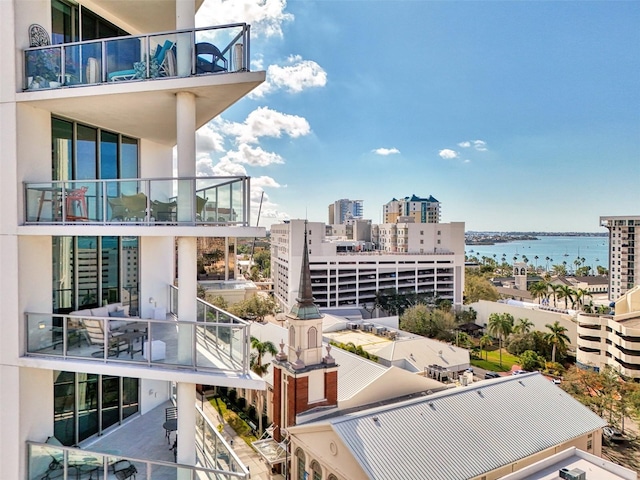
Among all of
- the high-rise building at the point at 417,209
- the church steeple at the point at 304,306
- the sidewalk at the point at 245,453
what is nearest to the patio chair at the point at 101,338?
the church steeple at the point at 304,306

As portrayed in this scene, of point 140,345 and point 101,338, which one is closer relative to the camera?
point 101,338

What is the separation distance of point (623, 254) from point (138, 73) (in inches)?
4103

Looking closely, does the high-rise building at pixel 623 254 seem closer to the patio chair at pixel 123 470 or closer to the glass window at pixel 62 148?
the patio chair at pixel 123 470

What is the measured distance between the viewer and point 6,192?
662 centimetres

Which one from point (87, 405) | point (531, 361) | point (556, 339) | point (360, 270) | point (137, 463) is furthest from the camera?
point (360, 270)

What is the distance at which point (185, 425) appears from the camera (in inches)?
264

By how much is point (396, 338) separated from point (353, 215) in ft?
538

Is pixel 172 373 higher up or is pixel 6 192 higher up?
pixel 6 192

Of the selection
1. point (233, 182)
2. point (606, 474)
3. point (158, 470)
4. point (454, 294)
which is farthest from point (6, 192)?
point (454, 294)

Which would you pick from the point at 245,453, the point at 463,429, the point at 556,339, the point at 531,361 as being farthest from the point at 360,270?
the point at 463,429

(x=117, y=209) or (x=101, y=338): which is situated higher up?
(x=117, y=209)

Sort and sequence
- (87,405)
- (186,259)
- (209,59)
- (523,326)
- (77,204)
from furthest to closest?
1. (523,326)
2. (87,405)
3. (77,204)
4. (186,259)
5. (209,59)

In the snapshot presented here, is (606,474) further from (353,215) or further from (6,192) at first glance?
(353,215)

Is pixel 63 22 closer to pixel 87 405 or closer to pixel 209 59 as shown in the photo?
pixel 209 59
